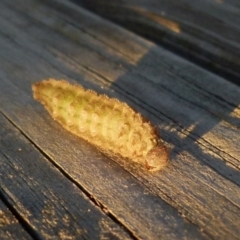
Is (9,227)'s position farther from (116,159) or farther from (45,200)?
(116,159)

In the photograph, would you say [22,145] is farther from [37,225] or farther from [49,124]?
[37,225]

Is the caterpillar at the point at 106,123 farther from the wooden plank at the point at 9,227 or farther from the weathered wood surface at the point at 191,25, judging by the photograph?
the weathered wood surface at the point at 191,25

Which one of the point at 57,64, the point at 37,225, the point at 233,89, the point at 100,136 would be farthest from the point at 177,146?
the point at 57,64

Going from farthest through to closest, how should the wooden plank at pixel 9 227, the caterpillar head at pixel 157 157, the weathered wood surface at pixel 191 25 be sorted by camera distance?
the weathered wood surface at pixel 191 25, the caterpillar head at pixel 157 157, the wooden plank at pixel 9 227

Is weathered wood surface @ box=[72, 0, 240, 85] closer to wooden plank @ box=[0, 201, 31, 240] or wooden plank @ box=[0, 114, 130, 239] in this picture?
wooden plank @ box=[0, 114, 130, 239]

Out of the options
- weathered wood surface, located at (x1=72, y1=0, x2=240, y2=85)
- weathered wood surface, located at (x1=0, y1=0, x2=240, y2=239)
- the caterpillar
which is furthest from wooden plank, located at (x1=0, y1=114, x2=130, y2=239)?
weathered wood surface, located at (x1=72, y1=0, x2=240, y2=85)

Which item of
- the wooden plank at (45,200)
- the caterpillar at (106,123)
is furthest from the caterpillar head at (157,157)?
the wooden plank at (45,200)
